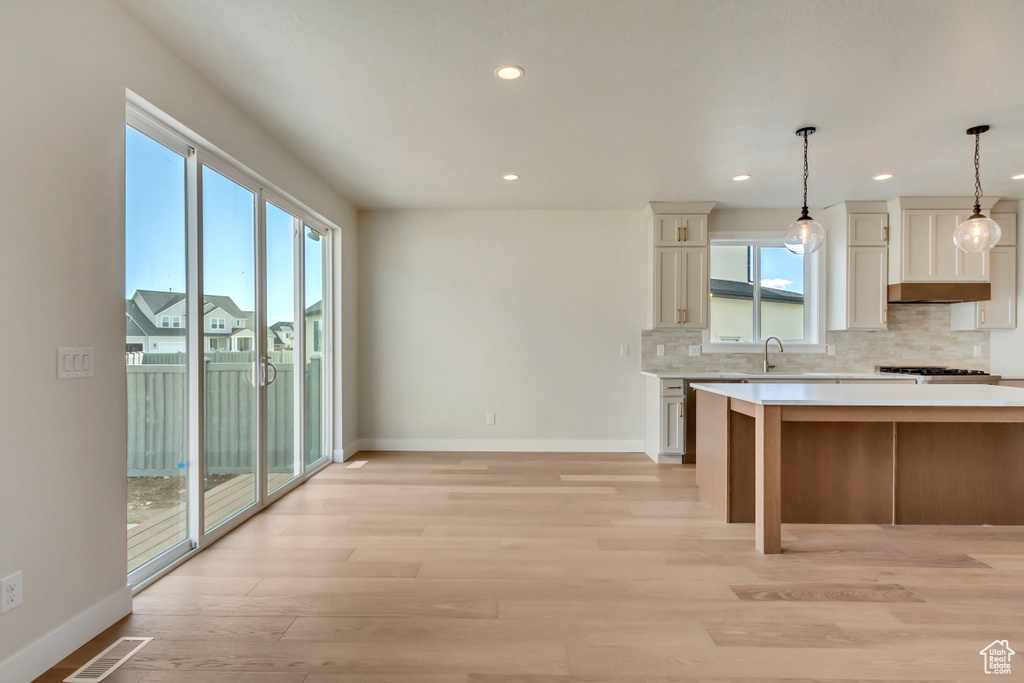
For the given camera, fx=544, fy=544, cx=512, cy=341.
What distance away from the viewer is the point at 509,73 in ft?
8.86

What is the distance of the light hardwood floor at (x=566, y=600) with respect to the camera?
1854 mm

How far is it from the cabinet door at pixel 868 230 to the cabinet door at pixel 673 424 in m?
2.27

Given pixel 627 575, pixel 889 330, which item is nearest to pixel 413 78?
pixel 627 575

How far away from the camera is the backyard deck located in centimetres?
247

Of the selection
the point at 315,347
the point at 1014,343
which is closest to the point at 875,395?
the point at 1014,343

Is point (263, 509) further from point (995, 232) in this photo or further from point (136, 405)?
point (995, 232)

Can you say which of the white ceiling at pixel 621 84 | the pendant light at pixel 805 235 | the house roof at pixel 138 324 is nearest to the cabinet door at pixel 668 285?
the white ceiling at pixel 621 84

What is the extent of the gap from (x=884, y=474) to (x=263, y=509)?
→ 13.0 ft

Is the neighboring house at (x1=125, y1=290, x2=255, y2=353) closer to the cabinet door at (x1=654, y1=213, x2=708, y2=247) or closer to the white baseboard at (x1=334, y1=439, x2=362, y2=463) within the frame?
the white baseboard at (x1=334, y1=439, x2=362, y2=463)

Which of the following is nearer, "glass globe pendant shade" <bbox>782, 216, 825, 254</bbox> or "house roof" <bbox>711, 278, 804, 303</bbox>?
"glass globe pendant shade" <bbox>782, 216, 825, 254</bbox>

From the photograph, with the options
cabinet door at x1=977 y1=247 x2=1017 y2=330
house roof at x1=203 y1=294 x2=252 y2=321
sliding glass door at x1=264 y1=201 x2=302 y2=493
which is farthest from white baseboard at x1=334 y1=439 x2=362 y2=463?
cabinet door at x1=977 y1=247 x2=1017 y2=330

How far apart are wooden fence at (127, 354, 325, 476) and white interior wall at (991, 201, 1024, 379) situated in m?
6.34

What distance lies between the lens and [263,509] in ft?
11.9

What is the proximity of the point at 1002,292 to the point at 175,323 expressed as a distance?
6627 mm
